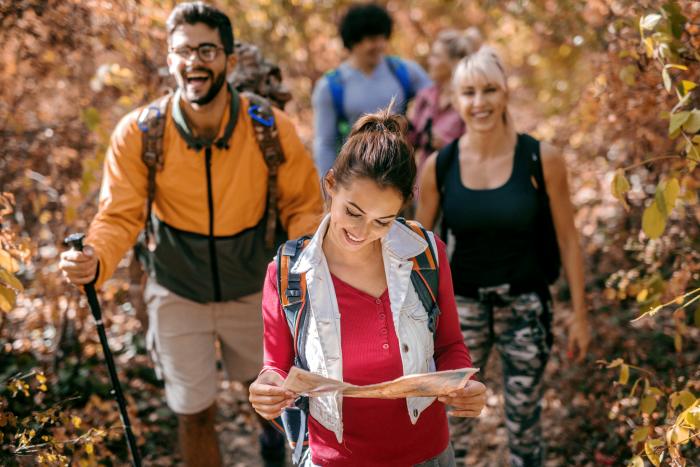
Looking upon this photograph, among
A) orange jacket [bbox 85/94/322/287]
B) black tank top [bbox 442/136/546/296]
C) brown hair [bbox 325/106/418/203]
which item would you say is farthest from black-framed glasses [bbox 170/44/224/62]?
black tank top [bbox 442/136/546/296]

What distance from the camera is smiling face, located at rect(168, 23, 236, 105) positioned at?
8.64 ft

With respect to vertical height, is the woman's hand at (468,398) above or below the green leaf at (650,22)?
below

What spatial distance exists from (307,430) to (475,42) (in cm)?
379

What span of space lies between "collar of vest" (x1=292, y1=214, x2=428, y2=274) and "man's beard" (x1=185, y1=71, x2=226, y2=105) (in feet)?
3.58

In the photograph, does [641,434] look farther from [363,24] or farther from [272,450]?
[363,24]

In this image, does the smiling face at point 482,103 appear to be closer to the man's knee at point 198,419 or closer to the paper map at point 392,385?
the paper map at point 392,385

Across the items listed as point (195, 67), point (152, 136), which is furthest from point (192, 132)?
point (195, 67)

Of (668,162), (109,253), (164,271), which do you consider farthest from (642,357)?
(109,253)

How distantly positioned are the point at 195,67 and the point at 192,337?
4.78 feet

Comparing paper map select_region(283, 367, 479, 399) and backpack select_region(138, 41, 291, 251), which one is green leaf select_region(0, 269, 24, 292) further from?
paper map select_region(283, 367, 479, 399)

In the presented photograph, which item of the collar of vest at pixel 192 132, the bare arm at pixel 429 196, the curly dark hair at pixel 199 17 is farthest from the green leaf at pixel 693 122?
the curly dark hair at pixel 199 17

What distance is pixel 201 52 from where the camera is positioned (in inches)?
104

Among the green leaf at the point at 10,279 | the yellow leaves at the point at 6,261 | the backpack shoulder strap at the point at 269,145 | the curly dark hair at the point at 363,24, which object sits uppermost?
the curly dark hair at the point at 363,24

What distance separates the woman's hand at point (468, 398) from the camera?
1759 millimetres
